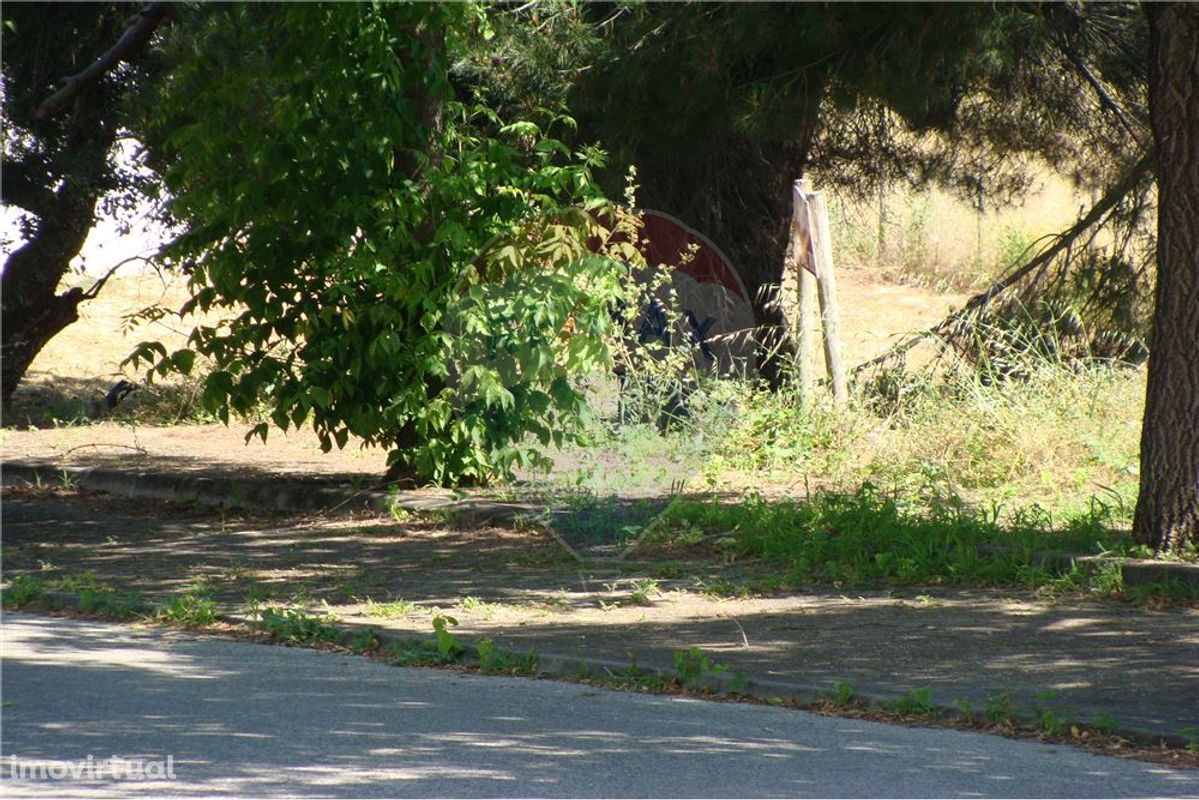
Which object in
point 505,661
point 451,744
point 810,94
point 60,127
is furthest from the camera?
point 60,127

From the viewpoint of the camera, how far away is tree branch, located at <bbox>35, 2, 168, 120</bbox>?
13.5m

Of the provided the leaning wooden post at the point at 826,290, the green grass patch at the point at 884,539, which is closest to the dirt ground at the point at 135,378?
the leaning wooden post at the point at 826,290

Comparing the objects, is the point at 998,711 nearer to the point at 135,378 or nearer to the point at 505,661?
the point at 505,661

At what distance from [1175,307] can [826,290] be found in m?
4.94

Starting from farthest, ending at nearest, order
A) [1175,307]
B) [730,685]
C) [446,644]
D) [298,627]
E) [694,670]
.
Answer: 1. [1175,307]
2. [298,627]
3. [446,644]
4. [694,670]
5. [730,685]

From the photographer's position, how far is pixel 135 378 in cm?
2105

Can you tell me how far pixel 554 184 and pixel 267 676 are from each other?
16.9ft

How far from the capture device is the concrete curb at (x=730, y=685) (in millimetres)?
5590

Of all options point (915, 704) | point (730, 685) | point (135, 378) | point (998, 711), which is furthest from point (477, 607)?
point (135, 378)

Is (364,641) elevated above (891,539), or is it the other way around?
(891,539)

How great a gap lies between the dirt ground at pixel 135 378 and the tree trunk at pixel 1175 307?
16.0 ft

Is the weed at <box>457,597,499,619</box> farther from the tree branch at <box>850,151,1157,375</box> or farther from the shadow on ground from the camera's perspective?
the tree branch at <box>850,151,1157,375</box>

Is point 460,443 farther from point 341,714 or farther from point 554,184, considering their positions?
point 341,714

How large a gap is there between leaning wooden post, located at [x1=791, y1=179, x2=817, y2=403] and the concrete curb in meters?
6.26
